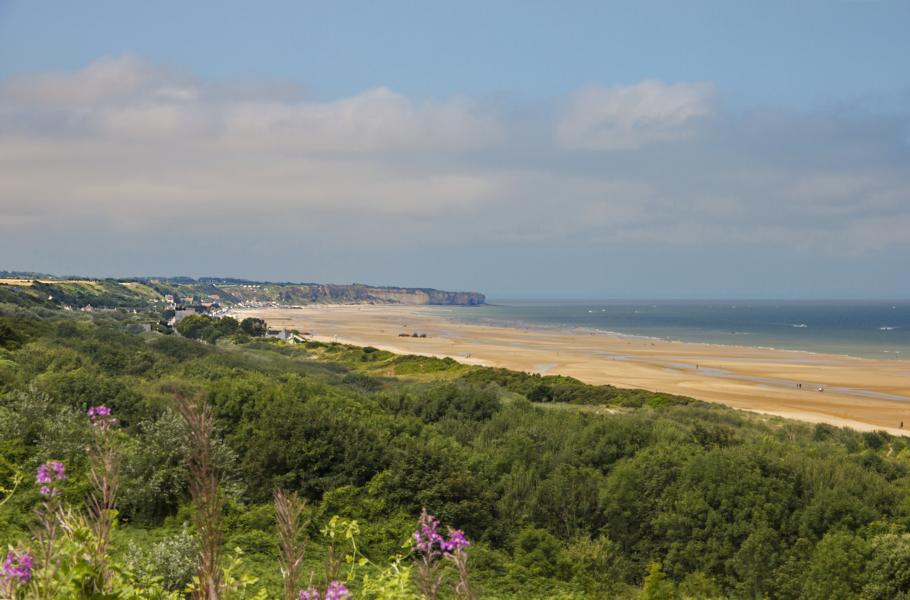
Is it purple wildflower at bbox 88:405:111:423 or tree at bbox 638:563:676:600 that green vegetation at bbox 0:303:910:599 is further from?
purple wildflower at bbox 88:405:111:423

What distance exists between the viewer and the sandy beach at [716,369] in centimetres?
3678

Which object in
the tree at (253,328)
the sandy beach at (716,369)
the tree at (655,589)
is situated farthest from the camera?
the tree at (253,328)

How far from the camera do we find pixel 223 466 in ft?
33.0

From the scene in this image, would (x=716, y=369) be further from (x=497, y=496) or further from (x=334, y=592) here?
(x=334, y=592)

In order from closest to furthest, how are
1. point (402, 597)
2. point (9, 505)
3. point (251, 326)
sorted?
point (402, 597), point (9, 505), point (251, 326)

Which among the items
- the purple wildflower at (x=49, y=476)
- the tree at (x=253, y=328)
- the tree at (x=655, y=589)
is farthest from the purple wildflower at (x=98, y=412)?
the tree at (x=253, y=328)

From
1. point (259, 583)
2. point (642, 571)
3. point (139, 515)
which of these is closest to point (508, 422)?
point (642, 571)

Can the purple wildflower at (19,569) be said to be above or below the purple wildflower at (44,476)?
below

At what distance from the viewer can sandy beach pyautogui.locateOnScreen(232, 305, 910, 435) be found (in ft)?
121

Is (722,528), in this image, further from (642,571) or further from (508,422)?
(508,422)

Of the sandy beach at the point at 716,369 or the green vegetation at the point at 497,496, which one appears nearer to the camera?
the green vegetation at the point at 497,496

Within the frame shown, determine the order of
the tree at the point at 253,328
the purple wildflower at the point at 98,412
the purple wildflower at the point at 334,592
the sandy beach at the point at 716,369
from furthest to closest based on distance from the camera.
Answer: the tree at the point at 253,328
the sandy beach at the point at 716,369
the purple wildflower at the point at 98,412
the purple wildflower at the point at 334,592

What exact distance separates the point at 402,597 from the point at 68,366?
17.6 metres

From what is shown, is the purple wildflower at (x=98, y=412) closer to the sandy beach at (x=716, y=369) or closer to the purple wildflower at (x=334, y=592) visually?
the purple wildflower at (x=334, y=592)
